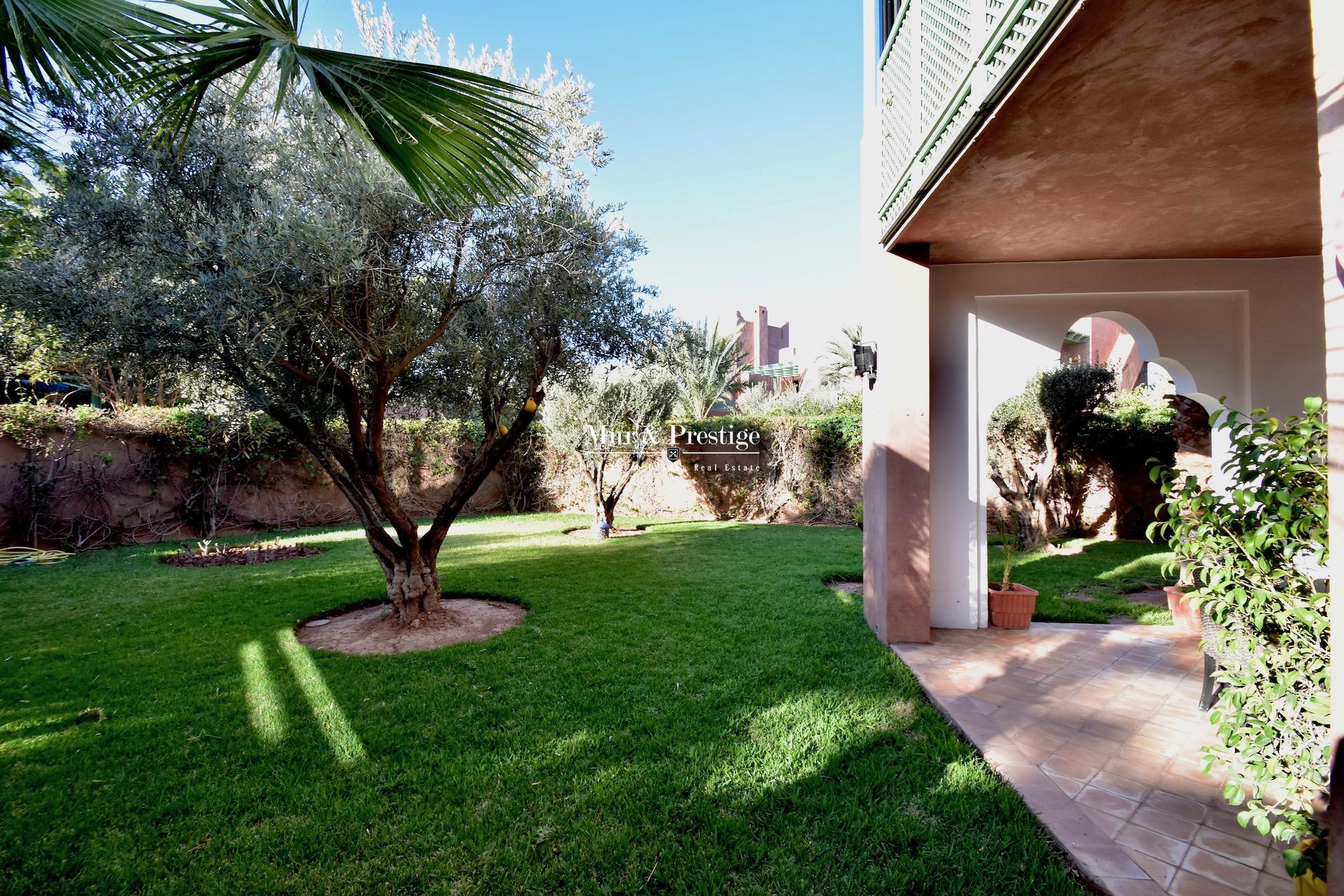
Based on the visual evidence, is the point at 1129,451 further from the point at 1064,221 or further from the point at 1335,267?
the point at 1335,267

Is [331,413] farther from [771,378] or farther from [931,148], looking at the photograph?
[771,378]

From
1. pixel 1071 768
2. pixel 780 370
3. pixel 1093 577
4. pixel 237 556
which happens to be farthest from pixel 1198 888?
pixel 780 370

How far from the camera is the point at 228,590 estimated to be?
685 centimetres

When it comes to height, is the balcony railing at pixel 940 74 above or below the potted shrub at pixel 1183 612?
above

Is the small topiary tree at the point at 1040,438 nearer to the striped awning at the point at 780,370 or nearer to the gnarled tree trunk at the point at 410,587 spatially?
the gnarled tree trunk at the point at 410,587

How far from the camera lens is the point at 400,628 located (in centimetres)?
534

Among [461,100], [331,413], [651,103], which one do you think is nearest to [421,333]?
[331,413]

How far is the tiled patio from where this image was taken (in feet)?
7.33

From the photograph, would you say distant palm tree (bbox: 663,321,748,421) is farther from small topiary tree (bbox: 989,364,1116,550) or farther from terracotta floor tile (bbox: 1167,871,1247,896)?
terracotta floor tile (bbox: 1167,871,1247,896)

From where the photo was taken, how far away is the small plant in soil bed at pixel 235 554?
866 centimetres

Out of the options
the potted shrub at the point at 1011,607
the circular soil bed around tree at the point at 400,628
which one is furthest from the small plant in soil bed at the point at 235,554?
the potted shrub at the point at 1011,607

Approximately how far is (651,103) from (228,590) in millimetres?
8056

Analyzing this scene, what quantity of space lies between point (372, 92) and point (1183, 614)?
7044mm

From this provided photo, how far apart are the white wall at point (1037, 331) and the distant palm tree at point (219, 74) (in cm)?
403
